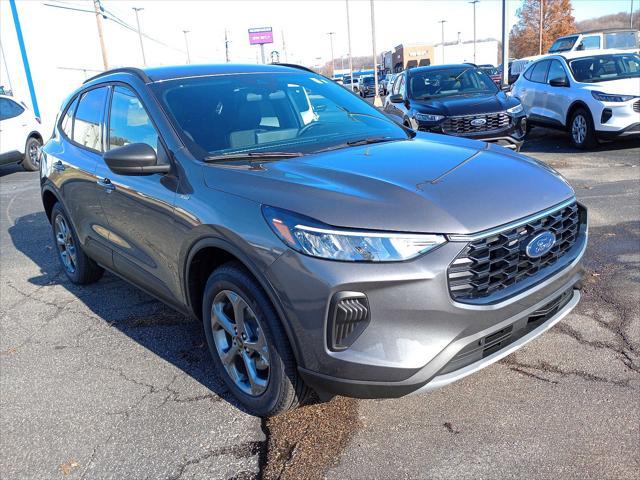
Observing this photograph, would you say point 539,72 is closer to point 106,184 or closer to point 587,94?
point 587,94

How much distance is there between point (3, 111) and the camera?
1273 centimetres

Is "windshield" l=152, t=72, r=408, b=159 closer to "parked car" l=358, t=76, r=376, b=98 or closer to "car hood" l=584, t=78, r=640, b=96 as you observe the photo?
"car hood" l=584, t=78, r=640, b=96

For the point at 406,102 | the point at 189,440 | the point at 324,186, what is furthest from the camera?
the point at 406,102

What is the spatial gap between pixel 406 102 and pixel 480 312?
806cm

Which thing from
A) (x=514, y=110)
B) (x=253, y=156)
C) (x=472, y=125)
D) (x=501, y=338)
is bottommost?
(x=501, y=338)

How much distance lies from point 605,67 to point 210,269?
992 centimetres

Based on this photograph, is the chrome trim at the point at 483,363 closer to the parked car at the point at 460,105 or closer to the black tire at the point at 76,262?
the black tire at the point at 76,262

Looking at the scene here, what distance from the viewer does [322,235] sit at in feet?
7.80

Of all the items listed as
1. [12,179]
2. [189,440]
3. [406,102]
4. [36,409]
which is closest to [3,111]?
[12,179]

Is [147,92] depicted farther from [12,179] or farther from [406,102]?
[12,179]

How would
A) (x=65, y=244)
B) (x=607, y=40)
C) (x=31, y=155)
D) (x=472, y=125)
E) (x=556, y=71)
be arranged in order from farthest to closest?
(x=607, y=40), (x=31, y=155), (x=556, y=71), (x=472, y=125), (x=65, y=244)

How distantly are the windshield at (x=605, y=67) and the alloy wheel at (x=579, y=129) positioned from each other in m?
0.69

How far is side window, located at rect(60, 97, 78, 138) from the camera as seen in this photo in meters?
4.77

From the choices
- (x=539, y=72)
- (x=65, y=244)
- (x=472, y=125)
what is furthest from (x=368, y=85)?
(x=65, y=244)
